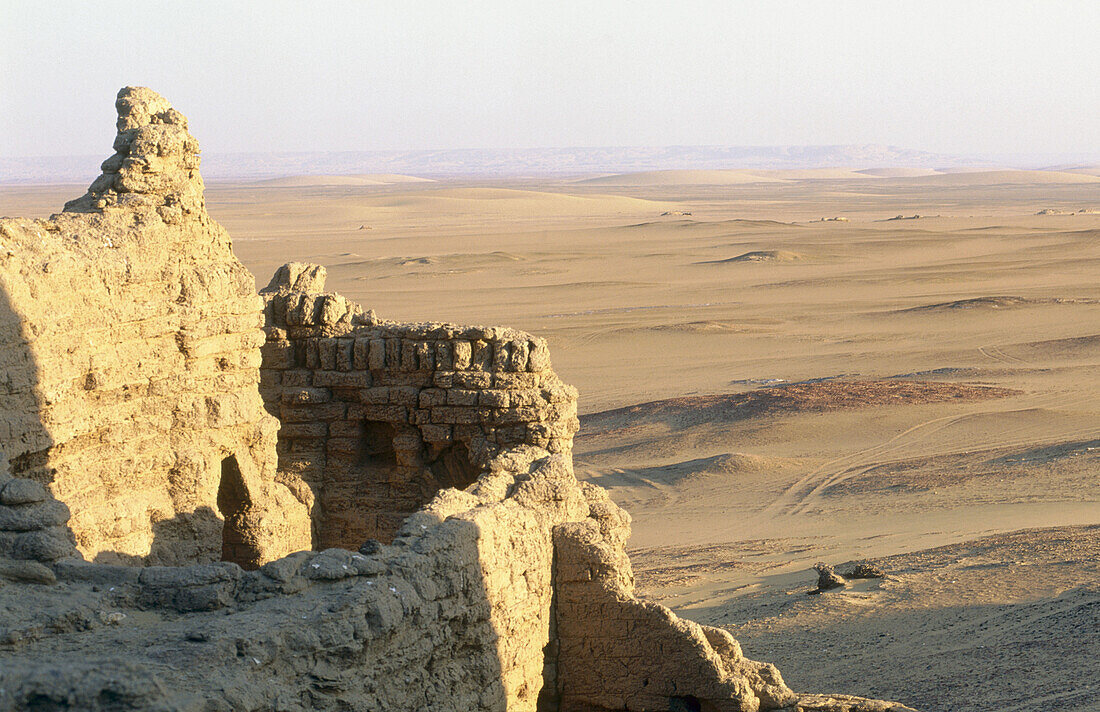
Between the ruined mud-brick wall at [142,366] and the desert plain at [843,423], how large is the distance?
544 cm

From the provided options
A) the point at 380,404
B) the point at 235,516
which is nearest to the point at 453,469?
the point at 380,404

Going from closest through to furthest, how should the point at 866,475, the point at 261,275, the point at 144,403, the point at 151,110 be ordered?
the point at 144,403 → the point at 151,110 → the point at 866,475 → the point at 261,275

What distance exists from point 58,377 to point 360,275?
4535 cm

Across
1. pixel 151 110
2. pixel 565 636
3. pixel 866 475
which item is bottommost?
pixel 866 475

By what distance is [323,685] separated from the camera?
20.1 ft

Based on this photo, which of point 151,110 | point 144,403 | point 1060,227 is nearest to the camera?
point 144,403

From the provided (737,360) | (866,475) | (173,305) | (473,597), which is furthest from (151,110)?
(737,360)

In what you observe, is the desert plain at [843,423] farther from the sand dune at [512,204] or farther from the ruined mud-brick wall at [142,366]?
the sand dune at [512,204]

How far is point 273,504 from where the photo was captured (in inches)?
416

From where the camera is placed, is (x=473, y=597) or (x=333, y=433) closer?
(x=473, y=597)

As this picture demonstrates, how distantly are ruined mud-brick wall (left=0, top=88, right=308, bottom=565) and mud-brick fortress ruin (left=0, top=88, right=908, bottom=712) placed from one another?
19 mm

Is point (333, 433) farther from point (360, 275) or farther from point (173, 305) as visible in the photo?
point (360, 275)

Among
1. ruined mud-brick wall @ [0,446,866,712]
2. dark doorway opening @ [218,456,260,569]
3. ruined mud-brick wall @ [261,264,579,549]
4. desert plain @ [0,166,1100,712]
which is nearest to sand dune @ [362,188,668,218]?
desert plain @ [0,166,1100,712]

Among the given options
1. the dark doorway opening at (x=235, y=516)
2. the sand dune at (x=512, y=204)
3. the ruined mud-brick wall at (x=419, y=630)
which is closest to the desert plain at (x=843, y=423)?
the ruined mud-brick wall at (x=419, y=630)
